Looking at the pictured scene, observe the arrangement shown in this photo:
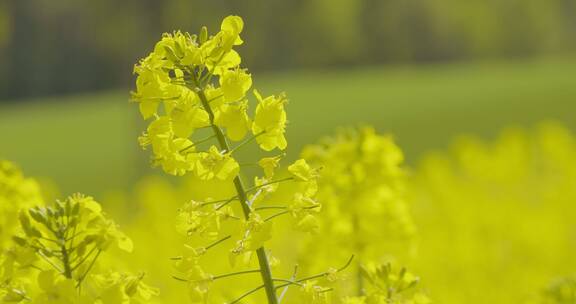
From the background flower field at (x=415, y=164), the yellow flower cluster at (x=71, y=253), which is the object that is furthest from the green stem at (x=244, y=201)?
the yellow flower cluster at (x=71, y=253)

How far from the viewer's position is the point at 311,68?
4366 cm

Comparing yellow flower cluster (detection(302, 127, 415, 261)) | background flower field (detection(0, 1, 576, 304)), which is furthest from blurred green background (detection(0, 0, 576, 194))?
yellow flower cluster (detection(302, 127, 415, 261))

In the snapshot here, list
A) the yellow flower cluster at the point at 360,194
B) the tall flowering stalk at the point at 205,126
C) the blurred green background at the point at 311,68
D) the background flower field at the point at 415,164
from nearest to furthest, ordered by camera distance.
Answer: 1. the tall flowering stalk at the point at 205,126
2. the yellow flower cluster at the point at 360,194
3. the background flower field at the point at 415,164
4. the blurred green background at the point at 311,68

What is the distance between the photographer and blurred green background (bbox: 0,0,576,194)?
870 inches

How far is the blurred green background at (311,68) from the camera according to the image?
22.1m

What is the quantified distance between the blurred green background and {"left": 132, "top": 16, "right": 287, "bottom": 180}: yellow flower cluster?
45.7 ft

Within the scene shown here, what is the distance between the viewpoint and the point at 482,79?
111 ft

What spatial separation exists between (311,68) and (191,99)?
41.7 meters

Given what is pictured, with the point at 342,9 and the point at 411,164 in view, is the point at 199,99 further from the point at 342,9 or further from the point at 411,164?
the point at 342,9

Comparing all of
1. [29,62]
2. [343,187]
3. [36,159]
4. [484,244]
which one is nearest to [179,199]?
[484,244]

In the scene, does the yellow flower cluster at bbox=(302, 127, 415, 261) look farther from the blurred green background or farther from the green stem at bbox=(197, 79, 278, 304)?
the blurred green background

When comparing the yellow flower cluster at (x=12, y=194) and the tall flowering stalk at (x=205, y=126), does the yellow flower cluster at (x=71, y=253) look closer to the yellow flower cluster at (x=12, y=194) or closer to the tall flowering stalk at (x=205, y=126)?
the tall flowering stalk at (x=205, y=126)

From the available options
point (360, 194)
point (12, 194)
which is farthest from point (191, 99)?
point (360, 194)

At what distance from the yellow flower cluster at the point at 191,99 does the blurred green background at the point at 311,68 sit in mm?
13937
